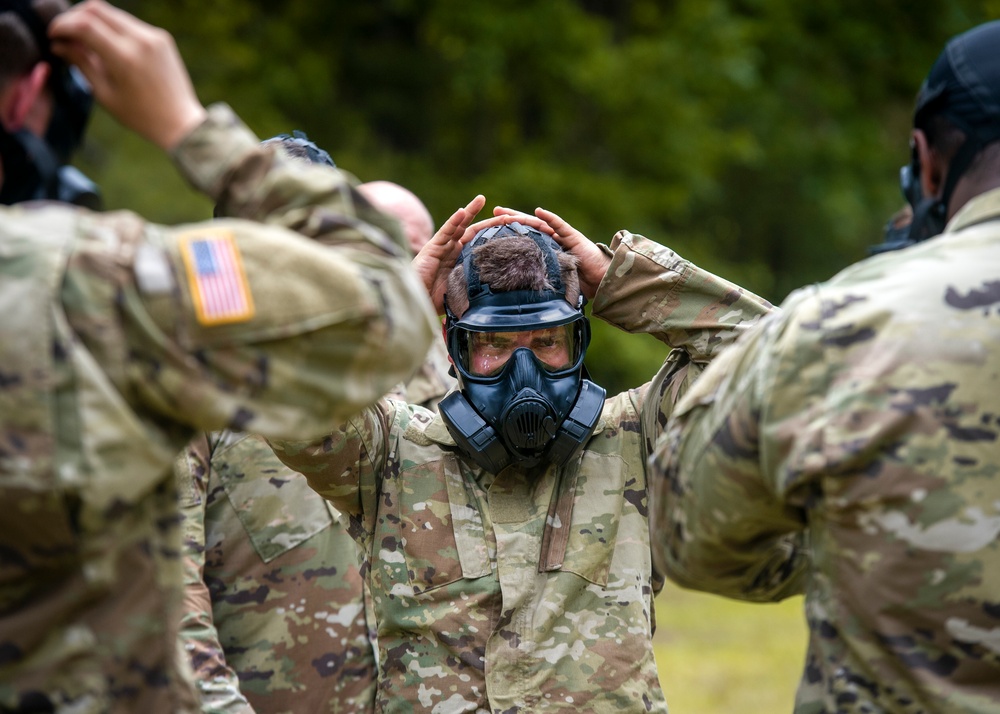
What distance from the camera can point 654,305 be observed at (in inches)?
150

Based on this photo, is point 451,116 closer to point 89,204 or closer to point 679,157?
point 679,157

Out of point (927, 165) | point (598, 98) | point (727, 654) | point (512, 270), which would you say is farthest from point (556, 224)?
point (598, 98)

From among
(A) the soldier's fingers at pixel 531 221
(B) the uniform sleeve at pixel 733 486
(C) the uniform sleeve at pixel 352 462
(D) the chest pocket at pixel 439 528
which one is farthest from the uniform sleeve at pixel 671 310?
(B) the uniform sleeve at pixel 733 486

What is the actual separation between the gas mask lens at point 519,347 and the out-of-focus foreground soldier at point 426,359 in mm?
982

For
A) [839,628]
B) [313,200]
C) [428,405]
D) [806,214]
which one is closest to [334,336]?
[313,200]

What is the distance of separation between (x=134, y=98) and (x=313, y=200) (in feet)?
1.33

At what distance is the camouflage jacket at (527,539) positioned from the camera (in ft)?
11.3

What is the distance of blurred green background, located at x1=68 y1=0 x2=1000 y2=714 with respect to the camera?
1534cm

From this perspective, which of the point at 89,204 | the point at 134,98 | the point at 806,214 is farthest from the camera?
the point at 806,214

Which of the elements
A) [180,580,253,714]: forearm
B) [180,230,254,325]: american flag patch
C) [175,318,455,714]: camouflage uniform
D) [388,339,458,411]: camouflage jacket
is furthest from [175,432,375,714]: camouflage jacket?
[180,230,254,325]: american flag patch

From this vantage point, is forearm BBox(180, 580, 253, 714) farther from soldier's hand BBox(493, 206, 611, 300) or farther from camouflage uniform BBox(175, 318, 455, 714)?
soldier's hand BBox(493, 206, 611, 300)

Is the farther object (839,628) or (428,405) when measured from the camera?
(428,405)

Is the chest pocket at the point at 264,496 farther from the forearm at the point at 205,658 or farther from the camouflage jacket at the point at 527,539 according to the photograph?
the camouflage jacket at the point at 527,539

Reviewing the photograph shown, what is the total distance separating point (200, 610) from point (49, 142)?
5.89 ft
